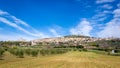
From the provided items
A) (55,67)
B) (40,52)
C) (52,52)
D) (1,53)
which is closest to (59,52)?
(52,52)

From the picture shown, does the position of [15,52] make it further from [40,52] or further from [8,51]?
[40,52]

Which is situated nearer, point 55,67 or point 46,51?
point 55,67

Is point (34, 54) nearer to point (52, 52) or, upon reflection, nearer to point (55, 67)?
point (52, 52)

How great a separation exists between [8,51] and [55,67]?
198 ft

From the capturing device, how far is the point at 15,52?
97.9 metres

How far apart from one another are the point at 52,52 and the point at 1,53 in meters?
35.5

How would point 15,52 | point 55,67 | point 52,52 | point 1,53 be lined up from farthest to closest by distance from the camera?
point 52,52, point 15,52, point 1,53, point 55,67

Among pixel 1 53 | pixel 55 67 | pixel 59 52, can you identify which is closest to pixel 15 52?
pixel 1 53

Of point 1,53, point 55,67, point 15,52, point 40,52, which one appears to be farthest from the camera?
point 40,52

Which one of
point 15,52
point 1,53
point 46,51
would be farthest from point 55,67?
point 46,51

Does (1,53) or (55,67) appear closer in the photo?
(55,67)

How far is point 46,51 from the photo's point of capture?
111 m

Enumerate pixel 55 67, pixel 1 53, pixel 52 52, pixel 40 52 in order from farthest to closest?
pixel 52 52, pixel 40 52, pixel 1 53, pixel 55 67

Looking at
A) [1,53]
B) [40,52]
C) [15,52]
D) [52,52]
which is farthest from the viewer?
[52,52]
